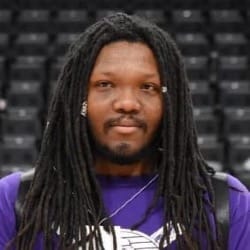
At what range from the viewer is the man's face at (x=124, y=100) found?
135cm

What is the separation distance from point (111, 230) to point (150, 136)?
0.18 metres

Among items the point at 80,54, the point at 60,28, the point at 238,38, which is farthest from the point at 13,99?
the point at 80,54

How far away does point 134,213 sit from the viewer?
1.40 metres

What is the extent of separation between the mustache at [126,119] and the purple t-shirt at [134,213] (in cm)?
12

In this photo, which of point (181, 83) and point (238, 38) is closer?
point (181, 83)

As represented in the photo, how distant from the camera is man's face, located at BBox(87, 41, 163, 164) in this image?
1.35 metres

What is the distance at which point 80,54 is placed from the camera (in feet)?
4.60

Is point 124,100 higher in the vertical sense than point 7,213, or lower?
higher

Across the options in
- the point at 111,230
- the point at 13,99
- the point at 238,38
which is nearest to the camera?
the point at 111,230

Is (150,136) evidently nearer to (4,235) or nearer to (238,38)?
(4,235)

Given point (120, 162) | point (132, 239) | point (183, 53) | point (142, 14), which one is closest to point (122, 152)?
point (120, 162)

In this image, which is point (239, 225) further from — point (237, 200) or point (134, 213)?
point (134, 213)

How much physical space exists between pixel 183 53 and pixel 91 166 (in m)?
5.65

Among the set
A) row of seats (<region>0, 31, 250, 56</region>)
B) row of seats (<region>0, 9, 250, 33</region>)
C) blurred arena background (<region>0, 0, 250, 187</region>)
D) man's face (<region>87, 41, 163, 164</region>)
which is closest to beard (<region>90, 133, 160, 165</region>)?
man's face (<region>87, 41, 163, 164</region>)
